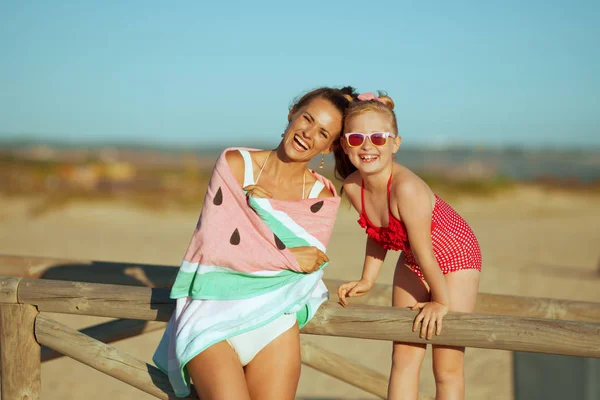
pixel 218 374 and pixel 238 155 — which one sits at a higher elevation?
pixel 238 155

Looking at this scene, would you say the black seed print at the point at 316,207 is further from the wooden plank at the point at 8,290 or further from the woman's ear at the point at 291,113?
the wooden plank at the point at 8,290

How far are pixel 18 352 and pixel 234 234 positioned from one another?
105cm

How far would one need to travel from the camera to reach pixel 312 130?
2.87m

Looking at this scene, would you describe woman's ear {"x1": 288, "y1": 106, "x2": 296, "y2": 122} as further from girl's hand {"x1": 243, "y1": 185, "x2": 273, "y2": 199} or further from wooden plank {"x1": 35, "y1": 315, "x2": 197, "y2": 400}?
wooden plank {"x1": 35, "y1": 315, "x2": 197, "y2": 400}

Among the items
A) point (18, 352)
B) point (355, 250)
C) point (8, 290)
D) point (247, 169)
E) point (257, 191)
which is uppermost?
point (355, 250)

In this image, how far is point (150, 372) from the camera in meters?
2.70

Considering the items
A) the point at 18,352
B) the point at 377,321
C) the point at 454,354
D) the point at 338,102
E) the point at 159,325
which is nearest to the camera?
the point at 377,321

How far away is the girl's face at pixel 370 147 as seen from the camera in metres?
2.70

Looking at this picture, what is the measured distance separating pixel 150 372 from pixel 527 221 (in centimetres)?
1580

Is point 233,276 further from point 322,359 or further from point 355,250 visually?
point 355,250

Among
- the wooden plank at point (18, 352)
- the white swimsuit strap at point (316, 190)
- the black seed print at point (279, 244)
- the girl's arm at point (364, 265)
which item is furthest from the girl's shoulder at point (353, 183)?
the wooden plank at point (18, 352)

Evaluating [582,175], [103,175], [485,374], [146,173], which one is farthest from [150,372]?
[582,175]

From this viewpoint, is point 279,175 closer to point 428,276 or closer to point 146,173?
point 428,276

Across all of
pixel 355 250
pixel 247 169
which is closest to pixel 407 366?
pixel 247 169
